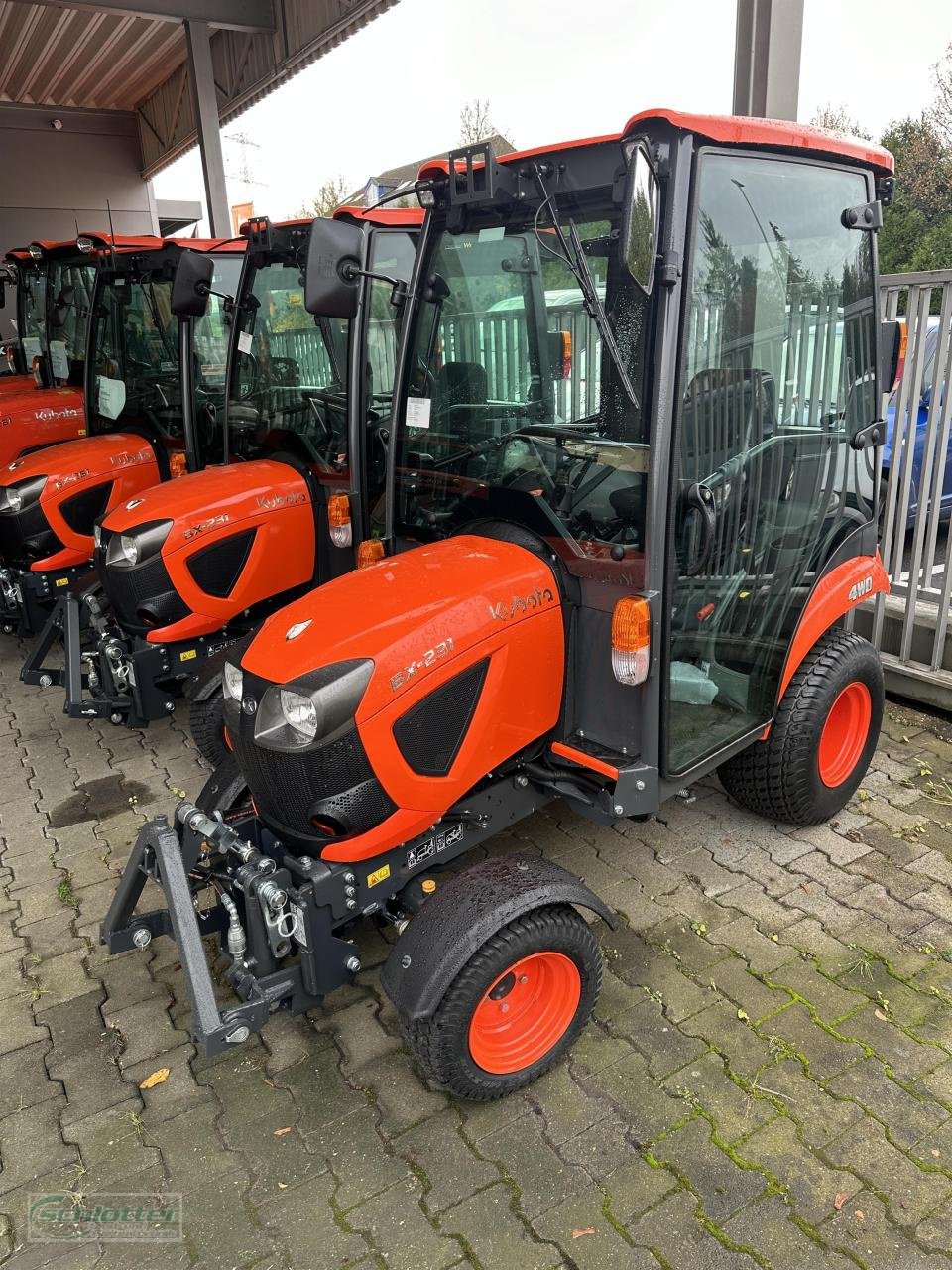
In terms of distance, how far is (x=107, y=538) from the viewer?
4.38m

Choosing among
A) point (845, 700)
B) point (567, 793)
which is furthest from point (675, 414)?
point (845, 700)

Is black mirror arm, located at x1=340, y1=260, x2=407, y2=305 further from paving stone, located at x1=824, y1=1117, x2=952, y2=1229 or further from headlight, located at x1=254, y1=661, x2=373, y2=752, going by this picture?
paving stone, located at x1=824, y1=1117, x2=952, y2=1229

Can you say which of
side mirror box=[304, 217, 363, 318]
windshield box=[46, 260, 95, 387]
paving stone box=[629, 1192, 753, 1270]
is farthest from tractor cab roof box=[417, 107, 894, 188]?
windshield box=[46, 260, 95, 387]

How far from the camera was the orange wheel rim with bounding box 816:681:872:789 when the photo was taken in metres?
3.55

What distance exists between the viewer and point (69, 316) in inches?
260

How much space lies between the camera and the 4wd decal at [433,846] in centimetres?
258

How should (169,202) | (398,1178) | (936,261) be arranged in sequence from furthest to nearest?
(169,202) → (936,261) → (398,1178)

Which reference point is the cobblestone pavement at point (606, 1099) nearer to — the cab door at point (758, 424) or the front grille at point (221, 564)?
the cab door at point (758, 424)

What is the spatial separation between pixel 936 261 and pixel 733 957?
1310cm

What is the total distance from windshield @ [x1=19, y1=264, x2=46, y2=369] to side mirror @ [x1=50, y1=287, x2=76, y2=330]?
1.77 feet

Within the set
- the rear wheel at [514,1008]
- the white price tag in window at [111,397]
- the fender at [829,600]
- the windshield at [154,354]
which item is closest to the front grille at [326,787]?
the rear wheel at [514,1008]

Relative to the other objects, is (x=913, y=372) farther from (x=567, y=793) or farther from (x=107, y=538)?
(x=107, y=538)

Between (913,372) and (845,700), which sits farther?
(913,372)

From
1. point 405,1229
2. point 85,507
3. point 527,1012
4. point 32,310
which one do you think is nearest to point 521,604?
point 527,1012
